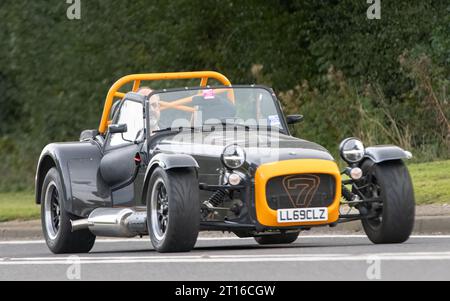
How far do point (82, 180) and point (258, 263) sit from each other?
385 cm

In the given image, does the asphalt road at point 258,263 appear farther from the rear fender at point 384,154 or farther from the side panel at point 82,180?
the rear fender at point 384,154

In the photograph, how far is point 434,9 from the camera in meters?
32.3

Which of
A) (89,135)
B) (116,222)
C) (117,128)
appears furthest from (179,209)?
(89,135)

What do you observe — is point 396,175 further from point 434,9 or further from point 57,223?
point 434,9

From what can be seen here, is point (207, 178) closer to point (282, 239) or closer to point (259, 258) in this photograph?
point (259, 258)

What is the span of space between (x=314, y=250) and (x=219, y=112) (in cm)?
211

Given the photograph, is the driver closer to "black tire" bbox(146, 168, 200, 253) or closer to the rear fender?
"black tire" bbox(146, 168, 200, 253)

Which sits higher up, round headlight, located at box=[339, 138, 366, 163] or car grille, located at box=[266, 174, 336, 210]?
round headlight, located at box=[339, 138, 366, 163]

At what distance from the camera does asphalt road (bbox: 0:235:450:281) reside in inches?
482

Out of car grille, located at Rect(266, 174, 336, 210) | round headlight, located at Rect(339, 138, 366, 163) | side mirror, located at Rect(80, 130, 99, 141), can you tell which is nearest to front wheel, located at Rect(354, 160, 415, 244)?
round headlight, located at Rect(339, 138, 366, 163)

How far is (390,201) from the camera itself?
49.1 ft

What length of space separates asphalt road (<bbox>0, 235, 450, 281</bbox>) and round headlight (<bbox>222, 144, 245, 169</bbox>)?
84cm

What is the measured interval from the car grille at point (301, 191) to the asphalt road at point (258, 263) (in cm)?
45
